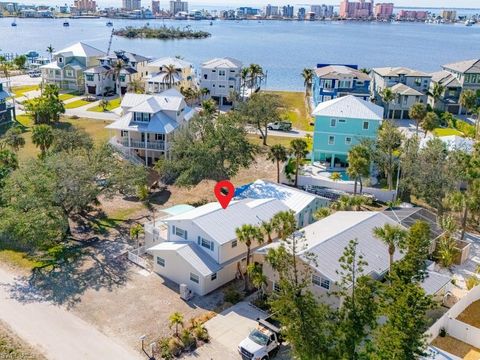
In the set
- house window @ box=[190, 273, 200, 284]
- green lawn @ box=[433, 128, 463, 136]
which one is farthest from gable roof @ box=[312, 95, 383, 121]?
house window @ box=[190, 273, 200, 284]

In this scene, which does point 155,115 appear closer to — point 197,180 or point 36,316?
point 197,180

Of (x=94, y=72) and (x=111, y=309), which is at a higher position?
(x=94, y=72)

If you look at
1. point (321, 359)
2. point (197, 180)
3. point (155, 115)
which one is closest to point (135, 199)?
point (197, 180)

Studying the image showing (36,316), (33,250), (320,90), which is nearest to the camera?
(36,316)

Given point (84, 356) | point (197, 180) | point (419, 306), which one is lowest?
point (84, 356)

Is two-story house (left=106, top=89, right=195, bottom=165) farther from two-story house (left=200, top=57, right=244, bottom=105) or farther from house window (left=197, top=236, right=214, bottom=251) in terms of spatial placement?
two-story house (left=200, top=57, right=244, bottom=105)

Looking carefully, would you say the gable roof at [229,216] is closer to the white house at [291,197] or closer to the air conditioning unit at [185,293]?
the white house at [291,197]

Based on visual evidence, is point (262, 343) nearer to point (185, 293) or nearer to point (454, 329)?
point (185, 293)
